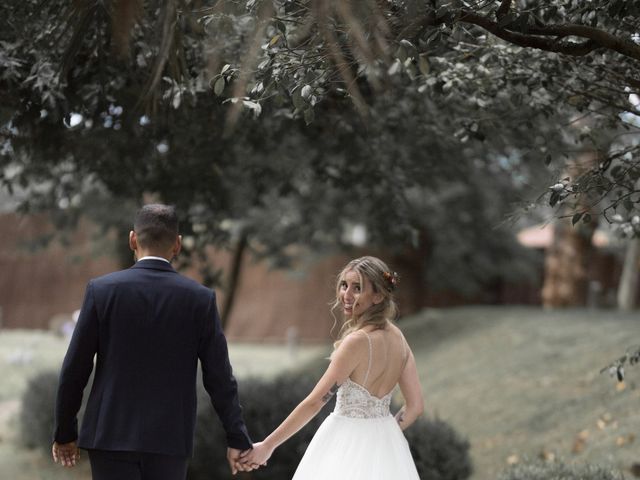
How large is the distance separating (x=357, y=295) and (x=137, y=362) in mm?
1274

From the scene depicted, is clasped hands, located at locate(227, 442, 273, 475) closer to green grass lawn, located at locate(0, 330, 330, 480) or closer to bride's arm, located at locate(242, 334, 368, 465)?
bride's arm, located at locate(242, 334, 368, 465)

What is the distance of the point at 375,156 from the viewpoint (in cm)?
934

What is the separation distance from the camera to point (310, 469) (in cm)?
529

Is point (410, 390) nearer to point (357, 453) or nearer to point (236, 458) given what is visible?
point (357, 453)

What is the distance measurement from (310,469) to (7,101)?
11.1 ft

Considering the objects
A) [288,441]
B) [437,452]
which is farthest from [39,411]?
[437,452]

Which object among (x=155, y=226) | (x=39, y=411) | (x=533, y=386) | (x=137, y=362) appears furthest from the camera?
(x=533, y=386)

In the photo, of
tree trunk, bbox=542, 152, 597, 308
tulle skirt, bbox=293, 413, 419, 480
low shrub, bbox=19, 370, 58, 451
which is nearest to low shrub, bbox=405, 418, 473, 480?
tulle skirt, bbox=293, 413, 419, 480

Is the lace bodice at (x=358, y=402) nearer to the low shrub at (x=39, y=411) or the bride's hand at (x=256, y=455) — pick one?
the bride's hand at (x=256, y=455)

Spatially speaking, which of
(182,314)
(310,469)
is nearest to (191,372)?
(182,314)

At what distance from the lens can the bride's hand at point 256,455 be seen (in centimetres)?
493

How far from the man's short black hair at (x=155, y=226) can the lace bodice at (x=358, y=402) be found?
1300 millimetres

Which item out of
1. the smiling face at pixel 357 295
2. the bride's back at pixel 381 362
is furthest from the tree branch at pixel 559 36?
the bride's back at pixel 381 362

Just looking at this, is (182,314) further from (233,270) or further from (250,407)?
(233,270)
